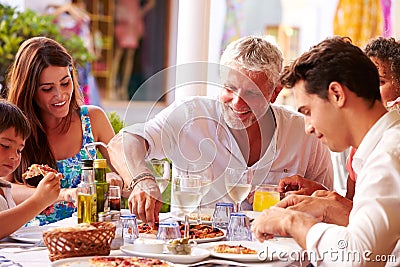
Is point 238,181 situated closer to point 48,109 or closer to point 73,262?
point 73,262

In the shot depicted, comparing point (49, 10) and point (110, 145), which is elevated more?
point (49, 10)

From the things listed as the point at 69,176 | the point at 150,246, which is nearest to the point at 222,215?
the point at 150,246

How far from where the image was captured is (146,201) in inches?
87.7

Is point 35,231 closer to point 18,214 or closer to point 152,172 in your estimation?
point 18,214

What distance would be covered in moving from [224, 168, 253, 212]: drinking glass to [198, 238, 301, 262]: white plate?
195 mm

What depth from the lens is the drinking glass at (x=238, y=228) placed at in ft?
7.06

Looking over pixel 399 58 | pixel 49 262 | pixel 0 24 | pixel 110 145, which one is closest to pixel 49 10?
pixel 0 24

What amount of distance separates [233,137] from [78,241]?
102 centimetres

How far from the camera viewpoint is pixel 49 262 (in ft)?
6.04

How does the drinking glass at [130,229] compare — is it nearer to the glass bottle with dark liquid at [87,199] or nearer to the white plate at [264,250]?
the glass bottle with dark liquid at [87,199]

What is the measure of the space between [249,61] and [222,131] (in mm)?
274

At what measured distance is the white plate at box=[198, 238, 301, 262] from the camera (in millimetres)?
1888

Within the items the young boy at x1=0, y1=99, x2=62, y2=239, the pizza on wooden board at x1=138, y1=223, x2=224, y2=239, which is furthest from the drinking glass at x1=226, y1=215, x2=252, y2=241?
the young boy at x1=0, y1=99, x2=62, y2=239

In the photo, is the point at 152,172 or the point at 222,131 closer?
the point at 152,172
